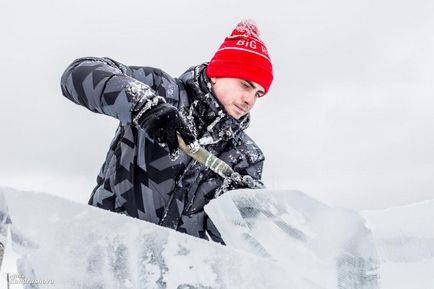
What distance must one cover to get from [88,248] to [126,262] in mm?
86

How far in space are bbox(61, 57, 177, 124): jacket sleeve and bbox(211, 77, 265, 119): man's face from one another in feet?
1.07

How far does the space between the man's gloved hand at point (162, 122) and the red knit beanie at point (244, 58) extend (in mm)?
936

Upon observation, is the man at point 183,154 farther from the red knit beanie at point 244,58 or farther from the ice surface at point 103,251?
the ice surface at point 103,251

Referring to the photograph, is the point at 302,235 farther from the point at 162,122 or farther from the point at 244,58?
the point at 244,58

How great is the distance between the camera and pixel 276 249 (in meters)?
1.00

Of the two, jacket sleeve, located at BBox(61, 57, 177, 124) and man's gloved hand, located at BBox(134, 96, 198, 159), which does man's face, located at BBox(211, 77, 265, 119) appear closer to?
jacket sleeve, located at BBox(61, 57, 177, 124)

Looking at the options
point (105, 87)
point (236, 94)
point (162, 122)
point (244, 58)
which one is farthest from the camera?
point (244, 58)

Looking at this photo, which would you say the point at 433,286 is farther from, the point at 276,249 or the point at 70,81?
the point at 70,81

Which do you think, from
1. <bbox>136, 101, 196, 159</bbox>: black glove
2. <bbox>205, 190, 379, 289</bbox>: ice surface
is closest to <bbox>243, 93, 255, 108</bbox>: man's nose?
<bbox>136, 101, 196, 159</bbox>: black glove

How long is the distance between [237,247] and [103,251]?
0.94ft

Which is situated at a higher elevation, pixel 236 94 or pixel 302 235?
pixel 236 94

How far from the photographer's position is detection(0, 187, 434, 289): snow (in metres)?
0.96

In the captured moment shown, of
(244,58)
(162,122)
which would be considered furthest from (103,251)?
(244,58)

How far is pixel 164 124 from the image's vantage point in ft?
5.07
